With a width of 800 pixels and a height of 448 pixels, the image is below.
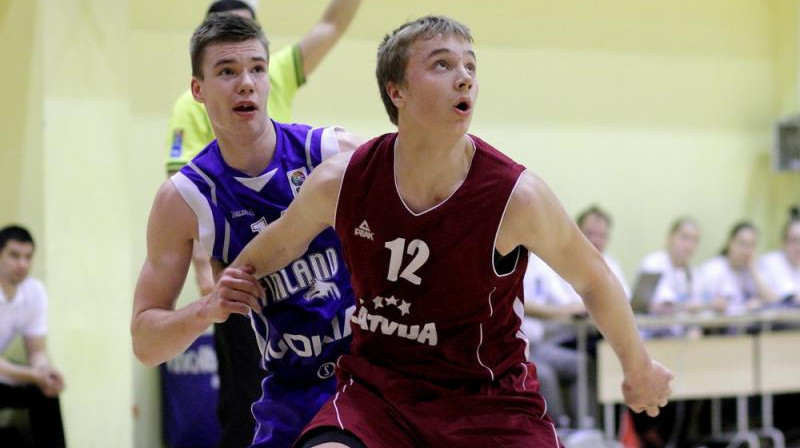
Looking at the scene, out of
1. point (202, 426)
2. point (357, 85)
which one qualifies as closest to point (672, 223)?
point (357, 85)

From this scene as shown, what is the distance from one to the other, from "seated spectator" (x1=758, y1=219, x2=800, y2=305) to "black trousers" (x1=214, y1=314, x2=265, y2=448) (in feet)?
21.0

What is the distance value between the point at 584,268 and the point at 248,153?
1.10m

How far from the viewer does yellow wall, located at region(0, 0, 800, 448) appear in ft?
23.6

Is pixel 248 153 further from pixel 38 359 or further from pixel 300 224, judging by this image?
pixel 38 359

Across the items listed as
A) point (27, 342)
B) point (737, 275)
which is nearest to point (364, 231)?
point (27, 342)

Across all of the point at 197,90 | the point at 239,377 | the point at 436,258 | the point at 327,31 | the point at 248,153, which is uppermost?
the point at 327,31

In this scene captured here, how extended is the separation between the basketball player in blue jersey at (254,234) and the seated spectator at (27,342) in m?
3.96

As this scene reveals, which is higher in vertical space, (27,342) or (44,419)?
(27,342)

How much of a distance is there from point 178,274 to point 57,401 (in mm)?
4117

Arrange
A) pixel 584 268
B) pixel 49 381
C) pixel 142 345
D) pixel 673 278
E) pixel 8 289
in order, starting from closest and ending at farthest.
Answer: pixel 584 268, pixel 142 345, pixel 49 381, pixel 8 289, pixel 673 278

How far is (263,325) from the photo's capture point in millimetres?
3271

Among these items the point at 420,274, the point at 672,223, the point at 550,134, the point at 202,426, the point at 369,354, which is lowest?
the point at 202,426

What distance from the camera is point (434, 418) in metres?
2.77

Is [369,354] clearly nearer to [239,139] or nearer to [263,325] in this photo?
[263,325]
